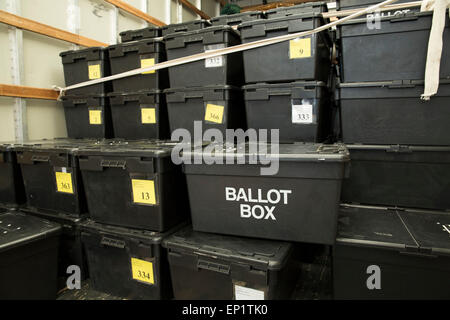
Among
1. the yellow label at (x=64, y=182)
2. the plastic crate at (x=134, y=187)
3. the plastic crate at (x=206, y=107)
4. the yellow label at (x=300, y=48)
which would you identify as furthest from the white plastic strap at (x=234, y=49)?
the yellow label at (x=64, y=182)

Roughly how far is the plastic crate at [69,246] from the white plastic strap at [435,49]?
1.47 metres

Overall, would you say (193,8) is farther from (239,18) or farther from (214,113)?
(214,113)

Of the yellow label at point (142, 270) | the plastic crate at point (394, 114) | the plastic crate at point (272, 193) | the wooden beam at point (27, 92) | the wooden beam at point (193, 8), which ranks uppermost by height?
the wooden beam at point (193, 8)

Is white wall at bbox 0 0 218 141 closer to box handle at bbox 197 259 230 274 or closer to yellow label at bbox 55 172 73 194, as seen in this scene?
yellow label at bbox 55 172 73 194

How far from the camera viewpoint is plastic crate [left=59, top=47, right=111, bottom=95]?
63.4 inches

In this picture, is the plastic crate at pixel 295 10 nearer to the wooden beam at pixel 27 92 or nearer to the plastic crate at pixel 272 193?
the plastic crate at pixel 272 193

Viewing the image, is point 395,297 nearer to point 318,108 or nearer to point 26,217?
point 318,108

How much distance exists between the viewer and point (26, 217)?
3.84 ft

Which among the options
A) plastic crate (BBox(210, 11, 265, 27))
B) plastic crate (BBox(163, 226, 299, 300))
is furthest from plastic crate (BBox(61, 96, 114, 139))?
plastic crate (BBox(163, 226, 299, 300))

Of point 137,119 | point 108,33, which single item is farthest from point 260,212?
point 108,33

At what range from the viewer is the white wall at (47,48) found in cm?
152

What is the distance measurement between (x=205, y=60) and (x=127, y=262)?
93 cm

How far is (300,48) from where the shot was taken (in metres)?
1.18

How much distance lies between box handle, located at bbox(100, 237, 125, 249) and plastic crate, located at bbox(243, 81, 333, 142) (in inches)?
28.8
